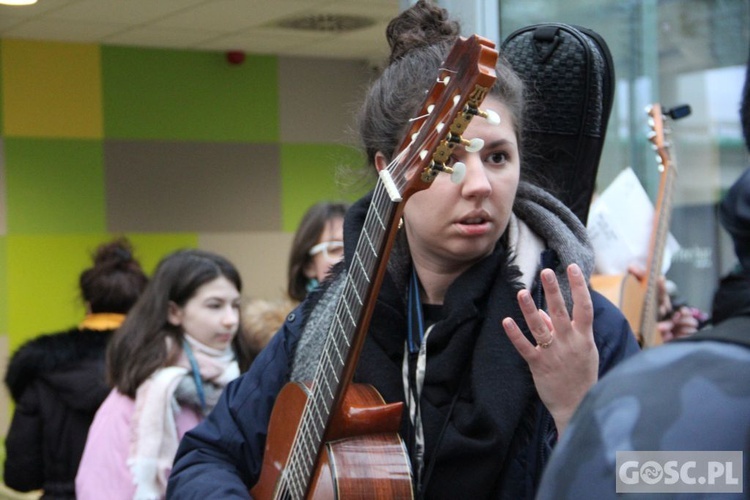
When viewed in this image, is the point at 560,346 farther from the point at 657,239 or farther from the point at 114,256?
the point at 114,256

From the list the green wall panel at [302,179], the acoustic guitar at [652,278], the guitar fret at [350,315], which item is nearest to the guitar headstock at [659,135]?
the acoustic guitar at [652,278]

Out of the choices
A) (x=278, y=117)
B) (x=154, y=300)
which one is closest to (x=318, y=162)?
(x=278, y=117)

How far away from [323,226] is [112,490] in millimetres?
1219

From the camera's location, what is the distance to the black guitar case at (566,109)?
187cm

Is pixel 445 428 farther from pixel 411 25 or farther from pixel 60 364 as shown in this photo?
pixel 60 364

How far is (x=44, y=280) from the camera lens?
6.68 metres

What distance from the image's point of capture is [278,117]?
24.9ft

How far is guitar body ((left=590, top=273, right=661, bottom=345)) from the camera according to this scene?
2.47m

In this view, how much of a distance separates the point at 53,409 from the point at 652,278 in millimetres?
2162

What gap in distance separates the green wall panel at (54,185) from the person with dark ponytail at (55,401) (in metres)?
2.93

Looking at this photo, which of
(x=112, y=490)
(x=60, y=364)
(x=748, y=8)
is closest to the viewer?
(x=112, y=490)

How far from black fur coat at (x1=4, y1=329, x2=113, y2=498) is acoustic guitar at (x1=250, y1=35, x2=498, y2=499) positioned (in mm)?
2256

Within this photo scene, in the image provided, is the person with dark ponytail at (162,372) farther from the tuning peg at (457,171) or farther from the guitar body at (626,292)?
the tuning peg at (457,171)

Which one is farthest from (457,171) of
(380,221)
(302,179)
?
(302,179)
